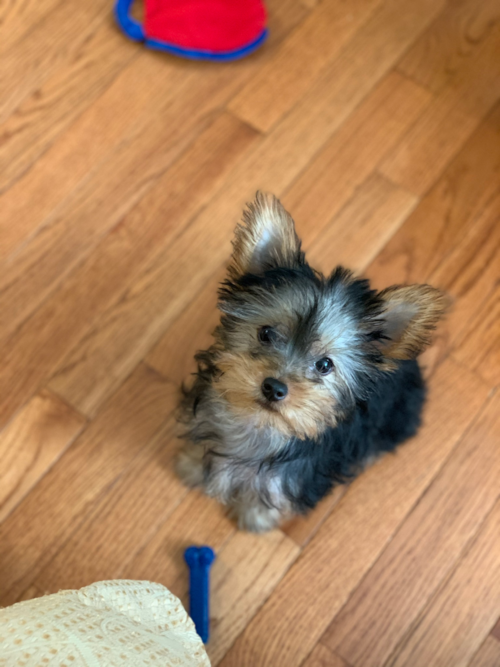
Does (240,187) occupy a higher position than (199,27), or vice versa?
(199,27)

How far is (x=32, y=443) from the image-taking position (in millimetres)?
2248

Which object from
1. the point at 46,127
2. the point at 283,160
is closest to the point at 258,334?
the point at 283,160

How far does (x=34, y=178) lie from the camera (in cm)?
256

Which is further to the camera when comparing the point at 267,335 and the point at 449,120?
the point at 449,120

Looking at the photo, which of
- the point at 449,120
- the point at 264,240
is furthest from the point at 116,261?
the point at 449,120

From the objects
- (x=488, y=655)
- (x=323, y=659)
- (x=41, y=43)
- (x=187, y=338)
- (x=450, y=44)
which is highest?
(x=450, y=44)

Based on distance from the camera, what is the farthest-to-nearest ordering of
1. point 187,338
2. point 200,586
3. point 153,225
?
point 153,225, point 187,338, point 200,586

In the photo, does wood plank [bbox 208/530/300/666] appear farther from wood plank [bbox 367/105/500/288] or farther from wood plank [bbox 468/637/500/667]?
wood plank [bbox 367/105/500/288]

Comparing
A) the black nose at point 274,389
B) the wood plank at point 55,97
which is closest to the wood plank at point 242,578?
the black nose at point 274,389

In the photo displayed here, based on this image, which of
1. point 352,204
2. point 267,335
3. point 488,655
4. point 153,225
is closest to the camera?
point 267,335

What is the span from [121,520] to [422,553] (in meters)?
1.09

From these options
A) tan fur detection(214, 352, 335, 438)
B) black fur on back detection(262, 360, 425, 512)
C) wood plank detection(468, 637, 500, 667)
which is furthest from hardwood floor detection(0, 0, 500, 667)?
tan fur detection(214, 352, 335, 438)

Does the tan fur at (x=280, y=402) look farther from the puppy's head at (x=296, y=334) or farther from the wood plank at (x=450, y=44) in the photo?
the wood plank at (x=450, y=44)

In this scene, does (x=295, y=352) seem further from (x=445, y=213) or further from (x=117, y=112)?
(x=117, y=112)
